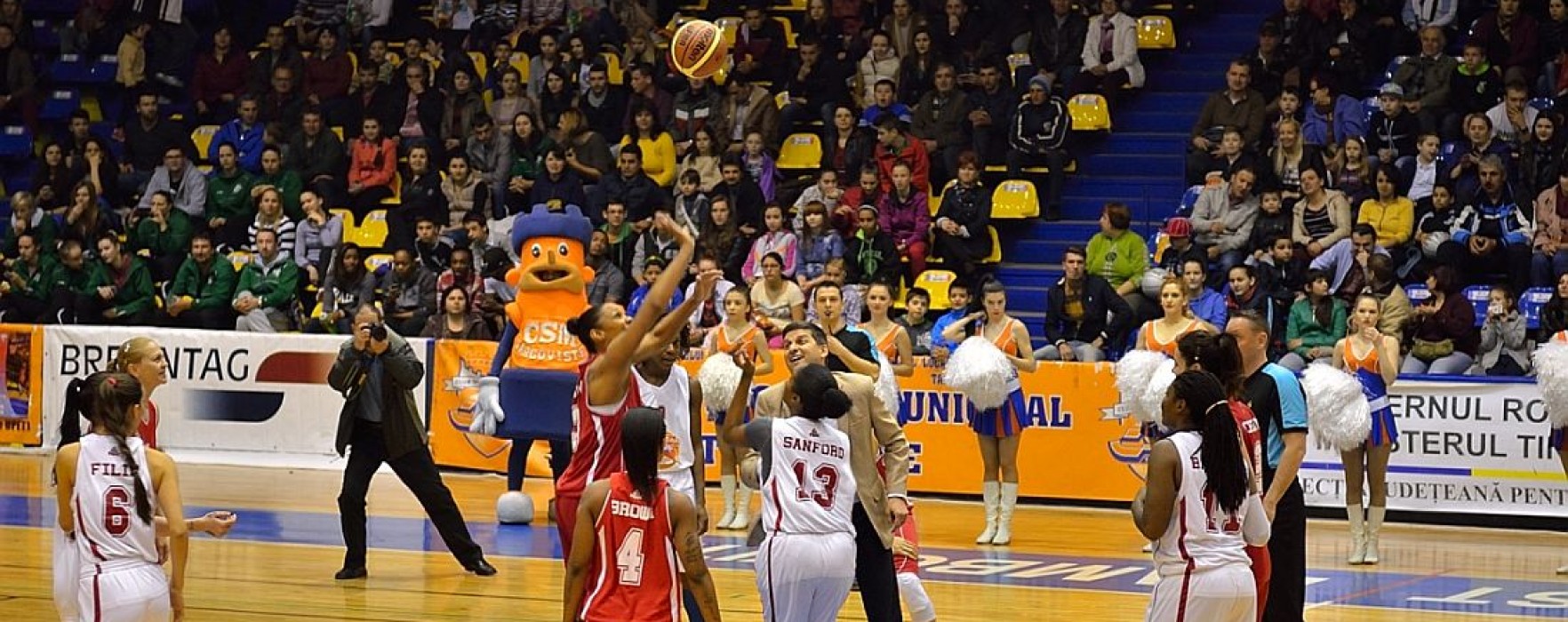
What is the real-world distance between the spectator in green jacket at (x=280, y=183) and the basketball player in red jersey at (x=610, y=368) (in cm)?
1470

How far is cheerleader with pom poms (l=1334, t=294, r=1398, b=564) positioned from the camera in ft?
44.0

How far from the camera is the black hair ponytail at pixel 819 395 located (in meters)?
7.78

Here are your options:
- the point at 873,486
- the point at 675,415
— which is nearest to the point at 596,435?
the point at 675,415

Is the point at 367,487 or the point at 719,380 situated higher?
the point at 719,380

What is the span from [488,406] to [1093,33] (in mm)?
8840

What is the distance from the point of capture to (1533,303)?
16.8 meters

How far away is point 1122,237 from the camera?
18234 mm

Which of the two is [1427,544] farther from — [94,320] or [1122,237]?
[94,320]

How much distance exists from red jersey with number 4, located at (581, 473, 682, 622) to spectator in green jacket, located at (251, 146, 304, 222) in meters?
16.1

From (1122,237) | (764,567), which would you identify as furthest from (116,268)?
(764,567)

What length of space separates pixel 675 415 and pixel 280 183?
49.8ft

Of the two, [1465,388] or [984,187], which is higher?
[984,187]

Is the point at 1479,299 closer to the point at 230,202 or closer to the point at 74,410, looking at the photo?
the point at 74,410

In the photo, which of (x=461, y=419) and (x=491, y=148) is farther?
A: (x=491, y=148)
